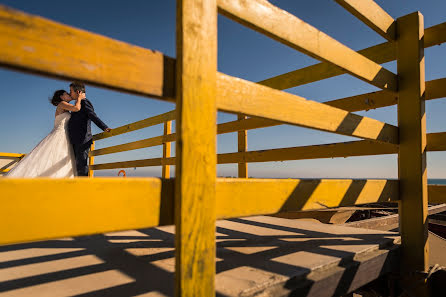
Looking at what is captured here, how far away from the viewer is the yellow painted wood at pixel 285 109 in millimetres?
1100

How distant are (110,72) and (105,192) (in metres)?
0.35

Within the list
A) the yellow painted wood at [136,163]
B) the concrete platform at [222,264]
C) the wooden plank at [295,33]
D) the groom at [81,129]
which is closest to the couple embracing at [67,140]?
the groom at [81,129]

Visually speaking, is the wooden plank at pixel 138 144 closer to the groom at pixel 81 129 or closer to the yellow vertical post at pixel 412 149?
the groom at pixel 81 129

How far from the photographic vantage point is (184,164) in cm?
94

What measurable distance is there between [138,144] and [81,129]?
4.68 feet

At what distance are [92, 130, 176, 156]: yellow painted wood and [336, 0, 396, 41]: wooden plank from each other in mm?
3031

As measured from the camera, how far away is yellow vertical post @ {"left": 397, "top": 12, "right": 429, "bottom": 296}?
2.18 meters

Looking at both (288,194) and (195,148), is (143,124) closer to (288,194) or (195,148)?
(288,194)

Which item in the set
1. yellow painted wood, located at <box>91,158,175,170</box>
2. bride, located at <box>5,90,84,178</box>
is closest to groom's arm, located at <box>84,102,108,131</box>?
bride, located at <box>5,90,84,178</box>

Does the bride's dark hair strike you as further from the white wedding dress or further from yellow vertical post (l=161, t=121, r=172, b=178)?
yellow vertical post (l=161, t=121, r=172, b=178)

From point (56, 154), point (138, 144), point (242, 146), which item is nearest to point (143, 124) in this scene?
point (138, 144)

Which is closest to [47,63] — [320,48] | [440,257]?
[320,48]

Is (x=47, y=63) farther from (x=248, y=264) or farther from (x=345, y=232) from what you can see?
(x=345, y=232)

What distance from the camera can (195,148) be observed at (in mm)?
961
